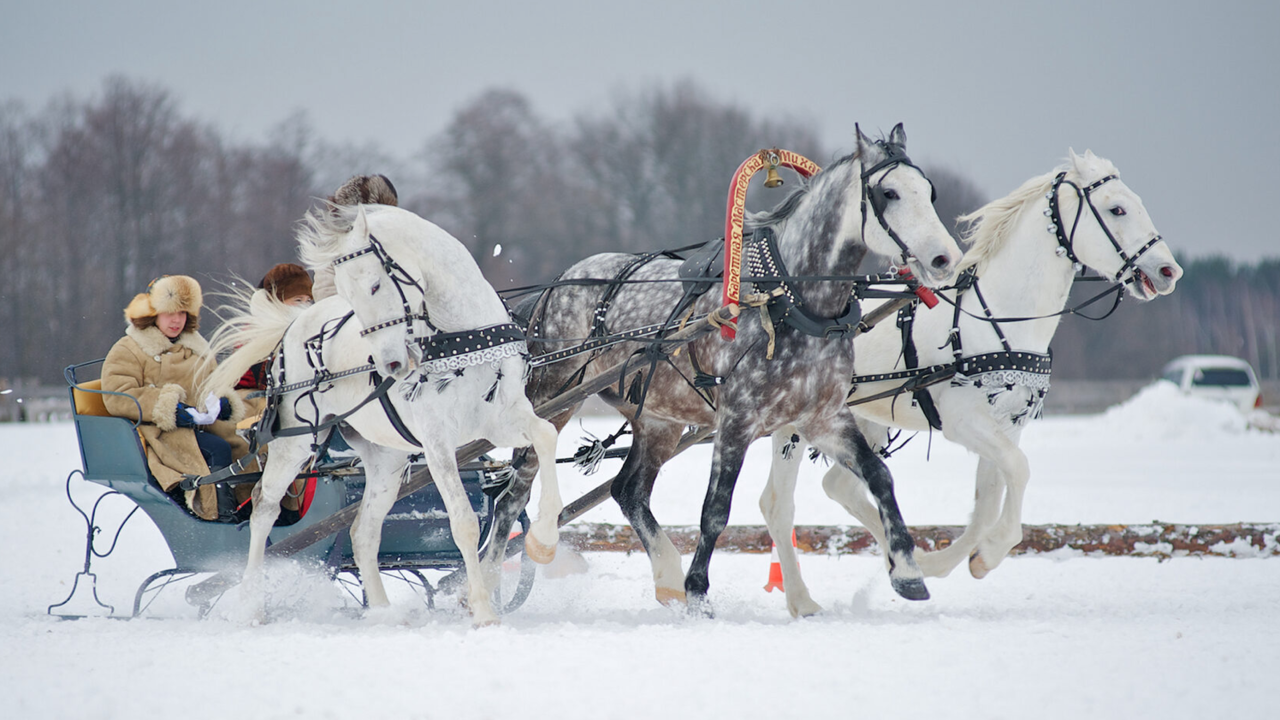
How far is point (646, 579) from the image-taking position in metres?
7.44

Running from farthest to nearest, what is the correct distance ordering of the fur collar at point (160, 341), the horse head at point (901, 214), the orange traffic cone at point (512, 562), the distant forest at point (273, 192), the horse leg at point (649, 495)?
the distant forest at point (273, 192) → the orange traffic cone at point (512, 562) → the fur collar at point (160, 341) → the horse leg at point (649, 495) → the horse head at point (901, 214)

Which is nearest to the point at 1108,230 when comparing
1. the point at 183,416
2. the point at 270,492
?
the point at 270,492

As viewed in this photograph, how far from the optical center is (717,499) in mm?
5133

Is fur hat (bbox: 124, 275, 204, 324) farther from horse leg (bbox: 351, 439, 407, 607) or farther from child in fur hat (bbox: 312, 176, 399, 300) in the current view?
horse leg (bbox: 351, 439, 407, 607)

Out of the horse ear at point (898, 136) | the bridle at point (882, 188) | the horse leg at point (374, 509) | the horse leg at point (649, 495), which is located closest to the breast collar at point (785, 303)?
the bridle at point (882, 188)

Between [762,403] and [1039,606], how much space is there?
2.10m

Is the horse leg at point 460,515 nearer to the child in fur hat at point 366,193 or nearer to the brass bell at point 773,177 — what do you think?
the child in fur hat at point 366,193

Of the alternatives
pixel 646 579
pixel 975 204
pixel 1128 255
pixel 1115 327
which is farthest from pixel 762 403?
pixel 1115 327

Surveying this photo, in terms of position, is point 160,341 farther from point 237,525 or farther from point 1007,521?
point 1007,521

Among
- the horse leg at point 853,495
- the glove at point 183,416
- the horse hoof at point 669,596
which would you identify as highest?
the glove at point 183,416

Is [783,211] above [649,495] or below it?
above

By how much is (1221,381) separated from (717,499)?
66.0ft

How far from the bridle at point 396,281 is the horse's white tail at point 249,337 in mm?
1608

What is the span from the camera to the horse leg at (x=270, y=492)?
5.75 metres
